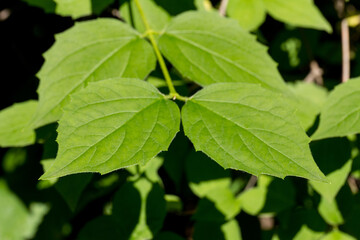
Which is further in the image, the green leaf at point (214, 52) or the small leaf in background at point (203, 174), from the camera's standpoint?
the small leaf in background at point (203, 174)

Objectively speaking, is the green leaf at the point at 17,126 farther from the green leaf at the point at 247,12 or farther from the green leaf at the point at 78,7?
the green leaf at the point at 247,12

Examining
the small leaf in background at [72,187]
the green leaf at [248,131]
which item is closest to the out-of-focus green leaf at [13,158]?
the small leaf in background at [72,187]

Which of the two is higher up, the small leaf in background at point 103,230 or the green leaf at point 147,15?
the green leaf at point 147,15

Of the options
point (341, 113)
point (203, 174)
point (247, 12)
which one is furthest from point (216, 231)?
point (247, 12)

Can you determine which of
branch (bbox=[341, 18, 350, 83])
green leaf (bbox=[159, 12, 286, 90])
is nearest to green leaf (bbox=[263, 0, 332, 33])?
branch (bbox=[341, 18, 350, 83])

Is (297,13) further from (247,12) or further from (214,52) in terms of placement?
(214,52)

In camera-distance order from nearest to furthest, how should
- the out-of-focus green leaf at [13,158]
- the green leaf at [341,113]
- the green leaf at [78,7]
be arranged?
the green leaf at [341,113], the green leaf at [78,7], the out-of-focus green leaf at [13,158]
